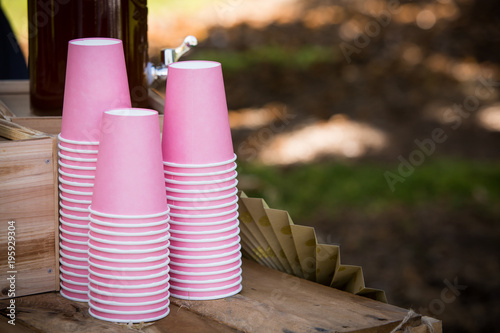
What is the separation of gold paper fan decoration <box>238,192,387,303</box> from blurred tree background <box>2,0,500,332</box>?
4.68 feet

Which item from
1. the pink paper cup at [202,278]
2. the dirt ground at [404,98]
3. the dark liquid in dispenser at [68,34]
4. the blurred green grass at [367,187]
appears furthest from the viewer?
the blurred green grass at [367,187]

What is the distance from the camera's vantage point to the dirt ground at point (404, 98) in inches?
113

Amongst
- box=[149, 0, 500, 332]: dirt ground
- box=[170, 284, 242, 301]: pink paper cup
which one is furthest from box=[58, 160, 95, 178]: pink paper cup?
box=[149, 0, 500, 332]: dirt ground

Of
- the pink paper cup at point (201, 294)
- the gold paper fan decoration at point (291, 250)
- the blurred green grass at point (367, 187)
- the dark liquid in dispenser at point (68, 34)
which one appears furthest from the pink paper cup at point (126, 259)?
the blurred green grass at point (367, 187)

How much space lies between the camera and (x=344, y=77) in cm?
463

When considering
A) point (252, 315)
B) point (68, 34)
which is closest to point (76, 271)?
point (252, 315)

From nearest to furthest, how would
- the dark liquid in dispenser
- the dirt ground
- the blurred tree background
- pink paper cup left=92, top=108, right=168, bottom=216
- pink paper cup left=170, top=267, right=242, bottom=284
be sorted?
pink paper cup left=92, top=108, right=168, bottom=216, pink paper cup left=170, top=267, right=242, bottom=284, the dark liquid in dispenser, the dirt ground, the blurred tree background

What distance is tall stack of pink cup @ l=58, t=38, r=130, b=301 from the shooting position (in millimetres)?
925

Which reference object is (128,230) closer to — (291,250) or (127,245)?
(127,245)

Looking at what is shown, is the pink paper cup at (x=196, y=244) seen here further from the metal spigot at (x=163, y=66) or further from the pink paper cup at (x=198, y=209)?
the metal spigot at (x=163, y=66)

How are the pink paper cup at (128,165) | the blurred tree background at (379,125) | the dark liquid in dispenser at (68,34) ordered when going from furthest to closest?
the blurred tree background at (379,125) < the dark liquid in dispenser at (68,34) < the pink paper cup at (128,165)

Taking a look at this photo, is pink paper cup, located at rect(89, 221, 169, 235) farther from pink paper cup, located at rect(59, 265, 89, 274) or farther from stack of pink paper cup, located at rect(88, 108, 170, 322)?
pink paper cup, located at rect(59, 265, 89, 274)

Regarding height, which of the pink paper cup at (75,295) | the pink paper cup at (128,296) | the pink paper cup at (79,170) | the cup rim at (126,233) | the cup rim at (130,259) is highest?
the pink paper cup at (79,170)

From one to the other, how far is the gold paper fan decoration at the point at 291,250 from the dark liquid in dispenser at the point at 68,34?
348 millimetres
